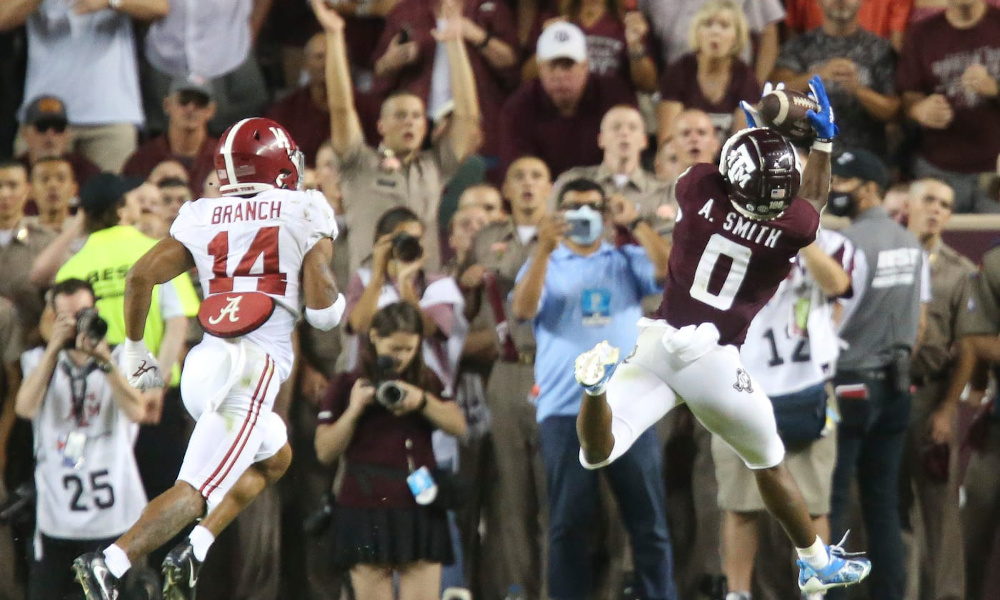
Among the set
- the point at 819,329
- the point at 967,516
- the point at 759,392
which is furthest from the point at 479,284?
the point at 967,516

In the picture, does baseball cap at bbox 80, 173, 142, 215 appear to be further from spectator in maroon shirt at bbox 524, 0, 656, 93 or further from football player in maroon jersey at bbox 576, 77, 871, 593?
football player in maroon jersey at bbox 576, 77, 871, 593

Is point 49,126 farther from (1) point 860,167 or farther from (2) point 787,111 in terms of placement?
(2) point 787,111

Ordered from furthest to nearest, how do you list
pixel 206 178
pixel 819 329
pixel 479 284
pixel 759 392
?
1. pixel 206 178
2. pixel 479 284
3. pixel 819 329
4. pixel 759 392

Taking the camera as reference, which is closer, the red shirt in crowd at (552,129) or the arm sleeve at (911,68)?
the red shirt in crowd at (552,129)

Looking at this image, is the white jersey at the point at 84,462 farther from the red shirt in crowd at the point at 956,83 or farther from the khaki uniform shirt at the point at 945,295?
the red shirt in crowd at the point at 956,83

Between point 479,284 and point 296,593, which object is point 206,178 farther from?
point 296,593

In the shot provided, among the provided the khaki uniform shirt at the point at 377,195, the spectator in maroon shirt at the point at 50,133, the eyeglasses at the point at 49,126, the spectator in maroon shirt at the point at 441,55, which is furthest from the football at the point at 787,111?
the eyeglasses at the point at 49,126

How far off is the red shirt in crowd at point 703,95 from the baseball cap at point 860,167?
0.95m

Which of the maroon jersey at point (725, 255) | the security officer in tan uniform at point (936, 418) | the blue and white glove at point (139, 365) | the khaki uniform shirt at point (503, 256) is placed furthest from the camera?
the security officer in tan uniform at point (936, 418)

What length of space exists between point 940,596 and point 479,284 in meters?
3.06

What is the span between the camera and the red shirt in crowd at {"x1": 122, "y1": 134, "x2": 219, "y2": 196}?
30.8ft

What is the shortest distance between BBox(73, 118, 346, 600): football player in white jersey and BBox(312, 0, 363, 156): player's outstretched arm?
2.39 m

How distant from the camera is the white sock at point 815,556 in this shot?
6797mm

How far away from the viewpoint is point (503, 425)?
836 centimetres
